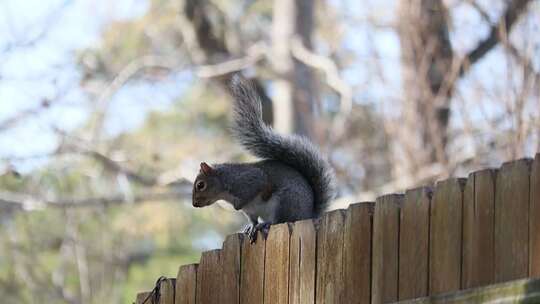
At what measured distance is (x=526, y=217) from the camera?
2.61m

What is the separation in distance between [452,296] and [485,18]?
5201 mm

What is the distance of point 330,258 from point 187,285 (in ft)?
2.26

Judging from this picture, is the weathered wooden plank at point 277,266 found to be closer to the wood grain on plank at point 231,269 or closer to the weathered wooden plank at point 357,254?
the wood grain on plank at point 231,269

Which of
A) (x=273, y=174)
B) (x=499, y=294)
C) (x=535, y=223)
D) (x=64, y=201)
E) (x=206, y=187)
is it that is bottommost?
(x=499, y=294)

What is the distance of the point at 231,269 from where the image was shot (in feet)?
11.8

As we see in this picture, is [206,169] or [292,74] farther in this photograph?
[292,74]

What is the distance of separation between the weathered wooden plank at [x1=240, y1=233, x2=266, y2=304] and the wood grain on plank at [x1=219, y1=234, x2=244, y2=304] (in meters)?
0.02

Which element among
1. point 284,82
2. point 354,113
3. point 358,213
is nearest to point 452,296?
point 358,213

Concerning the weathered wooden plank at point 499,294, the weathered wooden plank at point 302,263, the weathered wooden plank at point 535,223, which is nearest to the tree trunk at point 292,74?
the weathered wooden plank at point 302,263

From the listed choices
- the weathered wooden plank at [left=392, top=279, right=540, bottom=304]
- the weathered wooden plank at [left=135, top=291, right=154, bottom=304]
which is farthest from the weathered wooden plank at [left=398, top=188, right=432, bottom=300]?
the weathered wooden plank at [left=135, top=291, right=154, bottom=304]

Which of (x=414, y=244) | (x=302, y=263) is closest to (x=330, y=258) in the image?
(x=302, y=263)

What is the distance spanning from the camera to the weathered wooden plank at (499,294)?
2.51 meters

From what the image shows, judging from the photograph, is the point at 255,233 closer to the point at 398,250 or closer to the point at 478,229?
the point at 398,250

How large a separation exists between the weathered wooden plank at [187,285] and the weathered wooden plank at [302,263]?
46 centimetres
